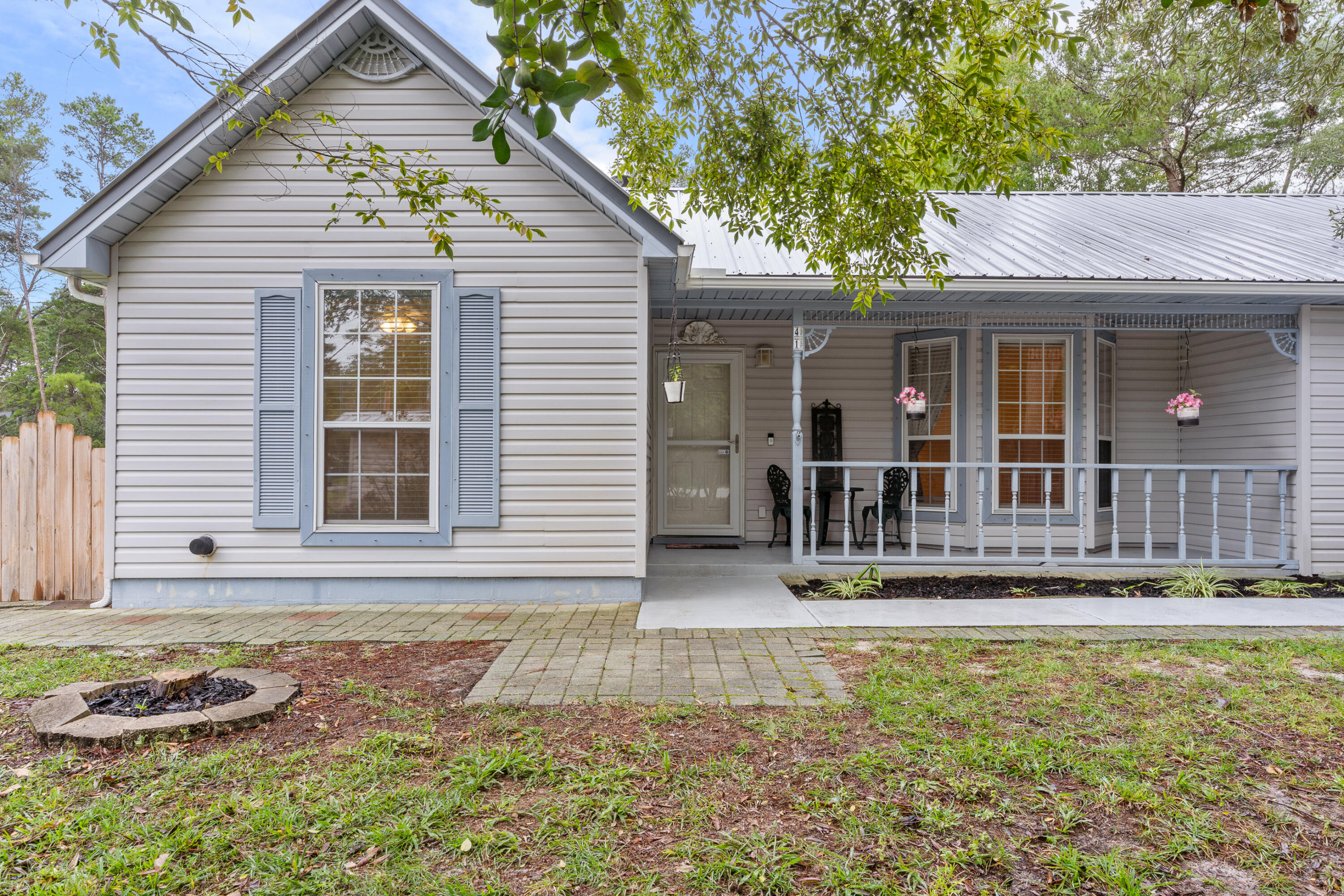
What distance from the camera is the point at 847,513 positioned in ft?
23.7

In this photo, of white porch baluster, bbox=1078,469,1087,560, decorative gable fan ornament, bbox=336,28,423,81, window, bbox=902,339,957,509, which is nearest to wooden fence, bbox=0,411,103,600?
decorative gable fan ornament, bbox=336,28,423,81

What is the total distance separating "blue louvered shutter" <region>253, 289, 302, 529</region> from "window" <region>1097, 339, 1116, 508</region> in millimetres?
7995

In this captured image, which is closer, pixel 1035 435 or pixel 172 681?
pixel 172 681

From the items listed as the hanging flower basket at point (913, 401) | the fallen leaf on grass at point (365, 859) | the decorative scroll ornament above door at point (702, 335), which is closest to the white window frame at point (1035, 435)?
the hanging flower basket at point (913, 401)

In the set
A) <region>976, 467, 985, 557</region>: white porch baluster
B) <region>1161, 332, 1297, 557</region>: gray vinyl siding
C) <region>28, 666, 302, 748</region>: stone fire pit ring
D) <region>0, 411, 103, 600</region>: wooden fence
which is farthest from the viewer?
<region>1161, 332, 1297, 557</region>: gray vinyl siding

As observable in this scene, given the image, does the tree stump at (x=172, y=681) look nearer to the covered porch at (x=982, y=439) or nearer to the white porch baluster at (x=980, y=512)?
the covered porch at (x=982, y=439)

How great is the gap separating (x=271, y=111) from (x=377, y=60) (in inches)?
34.7

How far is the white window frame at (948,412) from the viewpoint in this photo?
25.2 feet

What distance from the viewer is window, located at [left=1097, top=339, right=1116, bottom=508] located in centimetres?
801

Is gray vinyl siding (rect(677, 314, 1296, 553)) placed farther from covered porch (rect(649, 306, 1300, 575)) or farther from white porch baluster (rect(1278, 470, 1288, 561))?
white porch baluster (rect(1278, 470, 1288, 561))

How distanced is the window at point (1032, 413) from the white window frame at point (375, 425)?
18.3 feet

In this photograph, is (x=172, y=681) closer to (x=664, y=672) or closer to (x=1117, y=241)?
(x=664, y=672)

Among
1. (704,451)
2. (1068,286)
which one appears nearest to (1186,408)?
(1068,286)

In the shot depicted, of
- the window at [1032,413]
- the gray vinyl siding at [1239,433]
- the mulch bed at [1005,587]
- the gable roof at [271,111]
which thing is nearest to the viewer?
the gable roof at [271,111]
